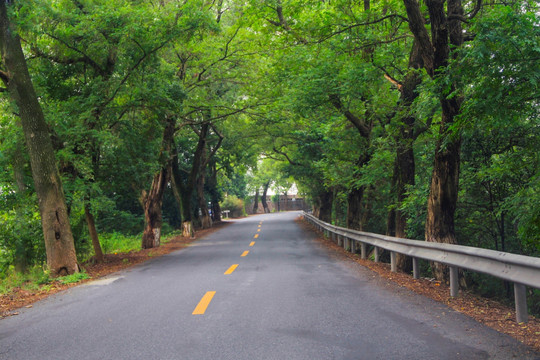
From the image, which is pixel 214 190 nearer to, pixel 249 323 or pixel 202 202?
Result: pixel 202 202

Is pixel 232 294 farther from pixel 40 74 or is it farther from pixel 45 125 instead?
pixel 40 74

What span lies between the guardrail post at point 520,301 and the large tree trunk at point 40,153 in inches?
372

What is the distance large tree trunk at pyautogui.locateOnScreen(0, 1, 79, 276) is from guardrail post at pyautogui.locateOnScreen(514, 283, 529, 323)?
9454 millimetres

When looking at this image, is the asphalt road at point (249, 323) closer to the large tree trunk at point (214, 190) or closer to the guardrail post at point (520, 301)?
the guardrail post at point (520, 301)

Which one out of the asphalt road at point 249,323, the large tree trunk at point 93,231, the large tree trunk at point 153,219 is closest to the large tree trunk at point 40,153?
the asphalt road at point 249,323

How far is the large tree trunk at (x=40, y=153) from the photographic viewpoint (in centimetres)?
991

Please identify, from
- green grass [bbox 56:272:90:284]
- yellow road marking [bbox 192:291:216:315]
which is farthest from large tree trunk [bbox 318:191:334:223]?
yellow road marking [bbox 192:291:216:315]

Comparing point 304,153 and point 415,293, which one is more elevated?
point 304,153

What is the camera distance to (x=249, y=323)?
5.33 metres

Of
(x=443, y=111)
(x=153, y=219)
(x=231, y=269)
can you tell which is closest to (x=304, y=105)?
(x=443, y=111)

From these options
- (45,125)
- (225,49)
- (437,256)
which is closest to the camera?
(437,256)

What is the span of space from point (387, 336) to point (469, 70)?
12.5 ft

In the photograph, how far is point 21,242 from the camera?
11469 mm

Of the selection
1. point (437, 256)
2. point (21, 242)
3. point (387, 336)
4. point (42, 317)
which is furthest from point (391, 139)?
point (21, 242)
